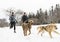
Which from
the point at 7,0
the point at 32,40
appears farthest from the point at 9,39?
the point at 7,0

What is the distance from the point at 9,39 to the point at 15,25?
0.16m

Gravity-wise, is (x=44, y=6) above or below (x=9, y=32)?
above

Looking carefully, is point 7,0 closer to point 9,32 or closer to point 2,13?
point 2,13

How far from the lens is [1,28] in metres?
2.58

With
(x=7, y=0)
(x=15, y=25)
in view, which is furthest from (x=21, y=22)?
(x=7, y=0)

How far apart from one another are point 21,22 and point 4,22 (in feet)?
0.57

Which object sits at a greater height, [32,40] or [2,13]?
[2,13]

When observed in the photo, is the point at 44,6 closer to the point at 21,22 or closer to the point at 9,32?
the point at 21,22

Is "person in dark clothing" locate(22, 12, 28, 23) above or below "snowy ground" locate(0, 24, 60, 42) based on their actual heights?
above

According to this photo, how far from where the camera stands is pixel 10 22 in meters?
2.61

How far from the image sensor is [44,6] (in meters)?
2.63

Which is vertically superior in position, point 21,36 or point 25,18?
point 25,18

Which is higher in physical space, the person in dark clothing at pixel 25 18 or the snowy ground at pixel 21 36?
the person in dark clothing at pixel 25 18

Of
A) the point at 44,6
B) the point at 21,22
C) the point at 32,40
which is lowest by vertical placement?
the point at 32,40
